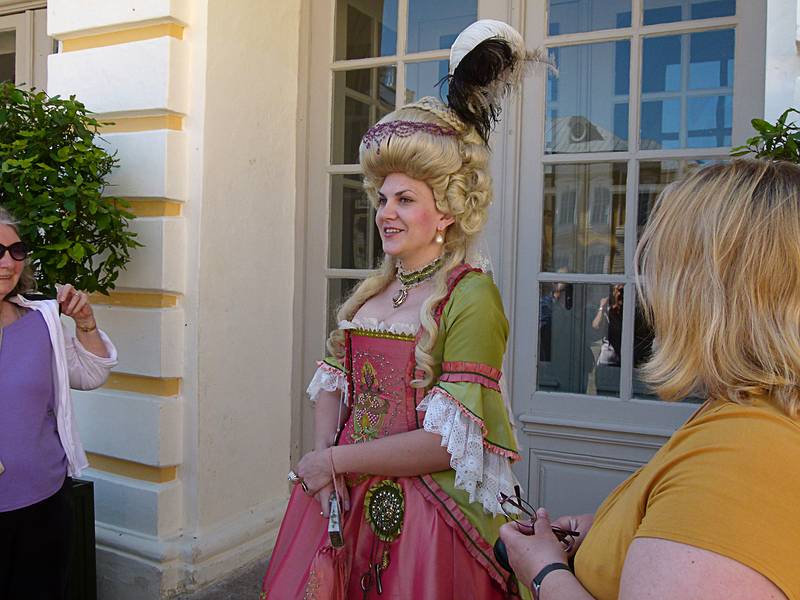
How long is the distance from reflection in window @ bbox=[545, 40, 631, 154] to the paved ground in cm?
216

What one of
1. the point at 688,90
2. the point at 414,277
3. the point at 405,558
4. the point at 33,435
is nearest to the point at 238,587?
the point at 33,435

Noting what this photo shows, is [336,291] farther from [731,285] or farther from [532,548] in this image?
[731,285]

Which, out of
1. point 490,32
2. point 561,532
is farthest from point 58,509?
point 490,32

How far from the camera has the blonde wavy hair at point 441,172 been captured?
5.81ft

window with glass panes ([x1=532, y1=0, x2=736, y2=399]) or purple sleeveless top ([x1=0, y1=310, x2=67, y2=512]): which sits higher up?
window with glass panes ([x1=532, y1=0, x2=736, y2=399])

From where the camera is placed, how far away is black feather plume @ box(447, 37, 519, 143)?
182 cm

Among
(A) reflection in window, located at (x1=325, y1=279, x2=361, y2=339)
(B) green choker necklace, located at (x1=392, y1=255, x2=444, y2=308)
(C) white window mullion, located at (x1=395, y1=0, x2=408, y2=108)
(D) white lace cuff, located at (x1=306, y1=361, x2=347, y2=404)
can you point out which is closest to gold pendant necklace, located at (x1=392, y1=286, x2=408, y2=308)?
(B) green choker necklace, located at (x1=392, y1=255, x2=444, y2=308)

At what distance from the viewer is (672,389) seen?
3.26 ft

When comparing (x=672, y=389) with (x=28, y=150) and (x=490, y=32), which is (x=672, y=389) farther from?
(x=28, y=150)

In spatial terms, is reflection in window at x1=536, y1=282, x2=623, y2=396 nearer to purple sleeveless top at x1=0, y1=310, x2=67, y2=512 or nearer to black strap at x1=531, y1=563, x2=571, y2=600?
purple sleeveless top at x1=0, y1=310, x2=67, y2=512

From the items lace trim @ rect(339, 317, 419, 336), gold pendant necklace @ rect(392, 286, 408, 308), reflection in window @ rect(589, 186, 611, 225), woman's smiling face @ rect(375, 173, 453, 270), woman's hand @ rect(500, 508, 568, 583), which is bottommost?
woman's hand @ rect(500, 508, 568, 583)

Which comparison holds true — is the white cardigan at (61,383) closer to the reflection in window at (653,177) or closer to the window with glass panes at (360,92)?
the window with glass panes at (360,92)

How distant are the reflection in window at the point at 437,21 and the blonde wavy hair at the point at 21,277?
6.00 feet

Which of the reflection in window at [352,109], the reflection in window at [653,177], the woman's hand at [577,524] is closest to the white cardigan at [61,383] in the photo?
the woman's hand at [577,524]
